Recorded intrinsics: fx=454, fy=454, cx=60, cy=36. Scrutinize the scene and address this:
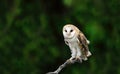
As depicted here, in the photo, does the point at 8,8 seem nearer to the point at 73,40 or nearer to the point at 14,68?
the point at 14,68

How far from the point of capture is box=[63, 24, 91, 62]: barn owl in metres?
1.01

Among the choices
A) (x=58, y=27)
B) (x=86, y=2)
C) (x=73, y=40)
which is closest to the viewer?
(x=73, y=40)

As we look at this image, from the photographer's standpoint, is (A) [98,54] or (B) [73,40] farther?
(A) [98,54]

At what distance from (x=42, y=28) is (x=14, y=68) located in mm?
407

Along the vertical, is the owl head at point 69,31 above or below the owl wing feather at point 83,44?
above

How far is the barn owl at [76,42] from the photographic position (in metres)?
1.01

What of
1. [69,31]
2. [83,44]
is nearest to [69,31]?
[69,31]

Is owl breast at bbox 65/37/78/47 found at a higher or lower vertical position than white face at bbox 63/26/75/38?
lower

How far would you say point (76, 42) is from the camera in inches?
41.7

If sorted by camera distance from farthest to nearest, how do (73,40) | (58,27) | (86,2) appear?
(58,27) → (86,2) → (73,40)

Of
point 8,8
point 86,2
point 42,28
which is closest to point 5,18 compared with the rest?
point 8,8

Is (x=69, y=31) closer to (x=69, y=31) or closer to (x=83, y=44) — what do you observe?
(x=69, y=31)

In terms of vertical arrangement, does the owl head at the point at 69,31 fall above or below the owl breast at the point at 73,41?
above

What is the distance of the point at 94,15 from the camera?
304 centimetres
